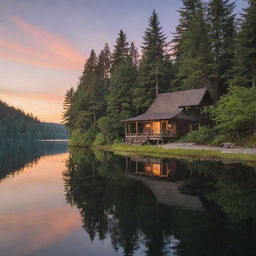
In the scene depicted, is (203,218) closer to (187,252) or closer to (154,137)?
(187,252)

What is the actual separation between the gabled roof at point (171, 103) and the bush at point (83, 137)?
17.8 m

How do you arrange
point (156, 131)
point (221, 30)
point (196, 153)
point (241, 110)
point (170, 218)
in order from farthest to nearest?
point (156, 131) < point (221, 30) < point (241, 110) < point (196, 153) < point (170, 218)

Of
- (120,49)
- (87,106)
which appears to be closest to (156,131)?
(87,106)

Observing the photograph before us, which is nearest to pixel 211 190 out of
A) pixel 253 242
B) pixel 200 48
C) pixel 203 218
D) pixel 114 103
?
pixel 203 218

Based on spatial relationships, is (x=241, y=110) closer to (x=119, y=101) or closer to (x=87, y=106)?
(x=119, y=101)

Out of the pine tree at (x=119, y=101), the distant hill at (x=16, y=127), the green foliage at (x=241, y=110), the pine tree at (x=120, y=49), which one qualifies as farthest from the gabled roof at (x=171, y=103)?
the distant hill at (x=16, y=127)

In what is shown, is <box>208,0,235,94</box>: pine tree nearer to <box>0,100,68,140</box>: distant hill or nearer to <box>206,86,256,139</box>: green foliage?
<box>206,86,256,139</box>: green foliage

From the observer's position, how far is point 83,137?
179 feet

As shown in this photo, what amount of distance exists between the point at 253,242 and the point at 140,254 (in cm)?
274

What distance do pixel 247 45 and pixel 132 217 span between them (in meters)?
28.9

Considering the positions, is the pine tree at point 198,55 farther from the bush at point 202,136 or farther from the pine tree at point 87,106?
the pine tree at point 87,106

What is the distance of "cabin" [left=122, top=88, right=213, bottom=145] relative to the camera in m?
35.8

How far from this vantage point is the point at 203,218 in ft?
24.5

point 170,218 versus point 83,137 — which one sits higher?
point 83,137
